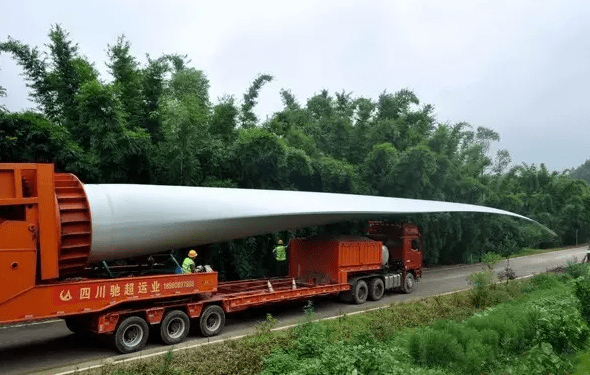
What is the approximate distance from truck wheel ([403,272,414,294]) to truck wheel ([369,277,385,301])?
1.80m

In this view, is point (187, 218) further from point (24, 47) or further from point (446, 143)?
point (446, 143)

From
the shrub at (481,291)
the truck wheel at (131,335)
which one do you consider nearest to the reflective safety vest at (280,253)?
the shrub at (481,291)

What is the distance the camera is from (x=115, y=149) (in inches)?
560

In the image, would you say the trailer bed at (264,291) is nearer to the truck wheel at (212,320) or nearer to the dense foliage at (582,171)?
the truck wheel at (212,320)

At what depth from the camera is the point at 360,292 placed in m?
15.9

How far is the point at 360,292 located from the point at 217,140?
6989 millimetres

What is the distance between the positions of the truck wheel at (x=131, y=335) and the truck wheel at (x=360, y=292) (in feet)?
24.2

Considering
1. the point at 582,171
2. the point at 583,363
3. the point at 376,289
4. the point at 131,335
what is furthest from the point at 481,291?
the point at 582,171

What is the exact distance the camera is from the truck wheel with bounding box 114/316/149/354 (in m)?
9.74

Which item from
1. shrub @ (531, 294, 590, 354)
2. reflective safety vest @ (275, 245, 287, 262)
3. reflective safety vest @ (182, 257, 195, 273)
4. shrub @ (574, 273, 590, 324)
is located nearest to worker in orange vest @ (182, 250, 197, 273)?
reflective safety vest @ (182, 257, 195, 273)

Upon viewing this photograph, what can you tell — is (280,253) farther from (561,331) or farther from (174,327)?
(561,331)

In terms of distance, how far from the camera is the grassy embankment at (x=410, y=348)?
6168 mm

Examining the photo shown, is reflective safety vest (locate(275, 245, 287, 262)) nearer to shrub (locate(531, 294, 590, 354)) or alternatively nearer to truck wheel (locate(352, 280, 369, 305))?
truck wheel (locate(352, 280, 369, 305))

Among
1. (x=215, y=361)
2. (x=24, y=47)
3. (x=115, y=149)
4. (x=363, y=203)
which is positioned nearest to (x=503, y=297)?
(x=363, y=203)
